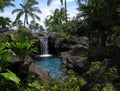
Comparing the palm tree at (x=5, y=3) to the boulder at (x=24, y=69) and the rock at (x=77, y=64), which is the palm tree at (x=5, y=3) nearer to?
the rock at (x=77, y=64)

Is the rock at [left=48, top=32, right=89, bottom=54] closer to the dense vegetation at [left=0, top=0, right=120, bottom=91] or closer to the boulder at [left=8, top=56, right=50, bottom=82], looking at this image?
the dense vegetation at [left=0, top=0, right=120, bottom=91]

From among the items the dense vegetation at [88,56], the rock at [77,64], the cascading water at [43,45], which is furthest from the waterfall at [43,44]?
the dense vegetation at [88,56]

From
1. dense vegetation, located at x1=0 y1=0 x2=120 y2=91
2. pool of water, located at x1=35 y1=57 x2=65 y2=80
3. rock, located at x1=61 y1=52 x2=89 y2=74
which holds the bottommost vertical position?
pool of water, located at x1=35 y1=57 x2=65 y2=80

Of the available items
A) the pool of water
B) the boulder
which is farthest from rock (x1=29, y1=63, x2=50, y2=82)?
the pool of water

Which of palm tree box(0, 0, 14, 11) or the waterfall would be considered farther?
the waterfall

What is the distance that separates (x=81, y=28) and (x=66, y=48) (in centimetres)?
612

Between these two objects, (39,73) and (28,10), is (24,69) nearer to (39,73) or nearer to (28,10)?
(39,73)

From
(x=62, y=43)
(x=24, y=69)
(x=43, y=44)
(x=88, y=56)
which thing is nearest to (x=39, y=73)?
(x=24, y=69)

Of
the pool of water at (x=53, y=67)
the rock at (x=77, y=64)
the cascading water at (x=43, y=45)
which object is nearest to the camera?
the pool of water at (x=53, y=67)

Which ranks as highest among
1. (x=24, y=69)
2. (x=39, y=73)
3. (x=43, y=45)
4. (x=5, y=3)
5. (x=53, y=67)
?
(x=5, y=3)

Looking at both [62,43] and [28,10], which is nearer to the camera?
[62,43]

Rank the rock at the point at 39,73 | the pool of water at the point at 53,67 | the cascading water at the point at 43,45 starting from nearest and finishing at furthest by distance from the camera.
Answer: the rock at the point at 39,73 < the pool of water at the point at 53,67 < the cascading water at the point at 43,45

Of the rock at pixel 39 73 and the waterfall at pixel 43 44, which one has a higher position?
the rock at pixel 39 73

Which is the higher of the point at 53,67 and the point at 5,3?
the point at 5,3
